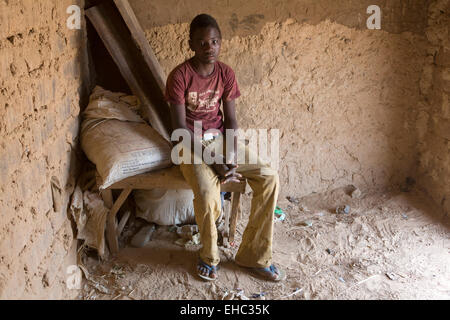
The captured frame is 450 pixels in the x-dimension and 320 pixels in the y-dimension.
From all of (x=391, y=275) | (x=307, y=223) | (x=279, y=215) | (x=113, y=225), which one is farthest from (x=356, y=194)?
(x=113, y=225)

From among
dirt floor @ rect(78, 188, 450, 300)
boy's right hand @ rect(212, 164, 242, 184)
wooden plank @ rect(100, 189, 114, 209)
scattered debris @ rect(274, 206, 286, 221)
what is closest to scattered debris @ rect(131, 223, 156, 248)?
dirt floor @ rect(78, 188, 450, 300)

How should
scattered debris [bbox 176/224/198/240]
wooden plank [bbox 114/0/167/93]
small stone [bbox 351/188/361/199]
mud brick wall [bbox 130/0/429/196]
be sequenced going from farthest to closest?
small stone [bbox 351/188/361/199] → mud brick wall [bbox 130/0/429/196] → scattered debris [bbox 176/224/198/240] → wooden plank [bbox 114/0/167/93]

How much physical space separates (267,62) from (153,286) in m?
1.94

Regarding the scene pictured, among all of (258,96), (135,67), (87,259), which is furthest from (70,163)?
(258,96)

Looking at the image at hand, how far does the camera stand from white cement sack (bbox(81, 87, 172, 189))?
2688 millimetres

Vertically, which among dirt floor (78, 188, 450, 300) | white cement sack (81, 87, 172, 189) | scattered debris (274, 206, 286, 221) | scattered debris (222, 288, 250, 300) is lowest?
scattered debris (222, 288, 250, 300)

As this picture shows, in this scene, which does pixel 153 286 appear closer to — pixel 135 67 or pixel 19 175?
pixel 19 175

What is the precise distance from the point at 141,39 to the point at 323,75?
4.99 feet

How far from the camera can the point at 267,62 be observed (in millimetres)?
3459

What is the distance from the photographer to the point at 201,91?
9.41ft

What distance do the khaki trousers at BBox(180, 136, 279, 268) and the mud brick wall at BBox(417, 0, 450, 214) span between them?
1.70 metres

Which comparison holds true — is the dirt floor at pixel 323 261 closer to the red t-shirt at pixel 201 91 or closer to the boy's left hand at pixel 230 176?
the boy's left hand at pixel 230 176

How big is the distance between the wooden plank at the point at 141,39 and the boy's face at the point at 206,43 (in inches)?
21.1

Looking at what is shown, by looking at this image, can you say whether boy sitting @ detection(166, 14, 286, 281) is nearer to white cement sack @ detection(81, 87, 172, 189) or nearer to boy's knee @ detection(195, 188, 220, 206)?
boy's knee @ detection(195, 188, 220, 206)
